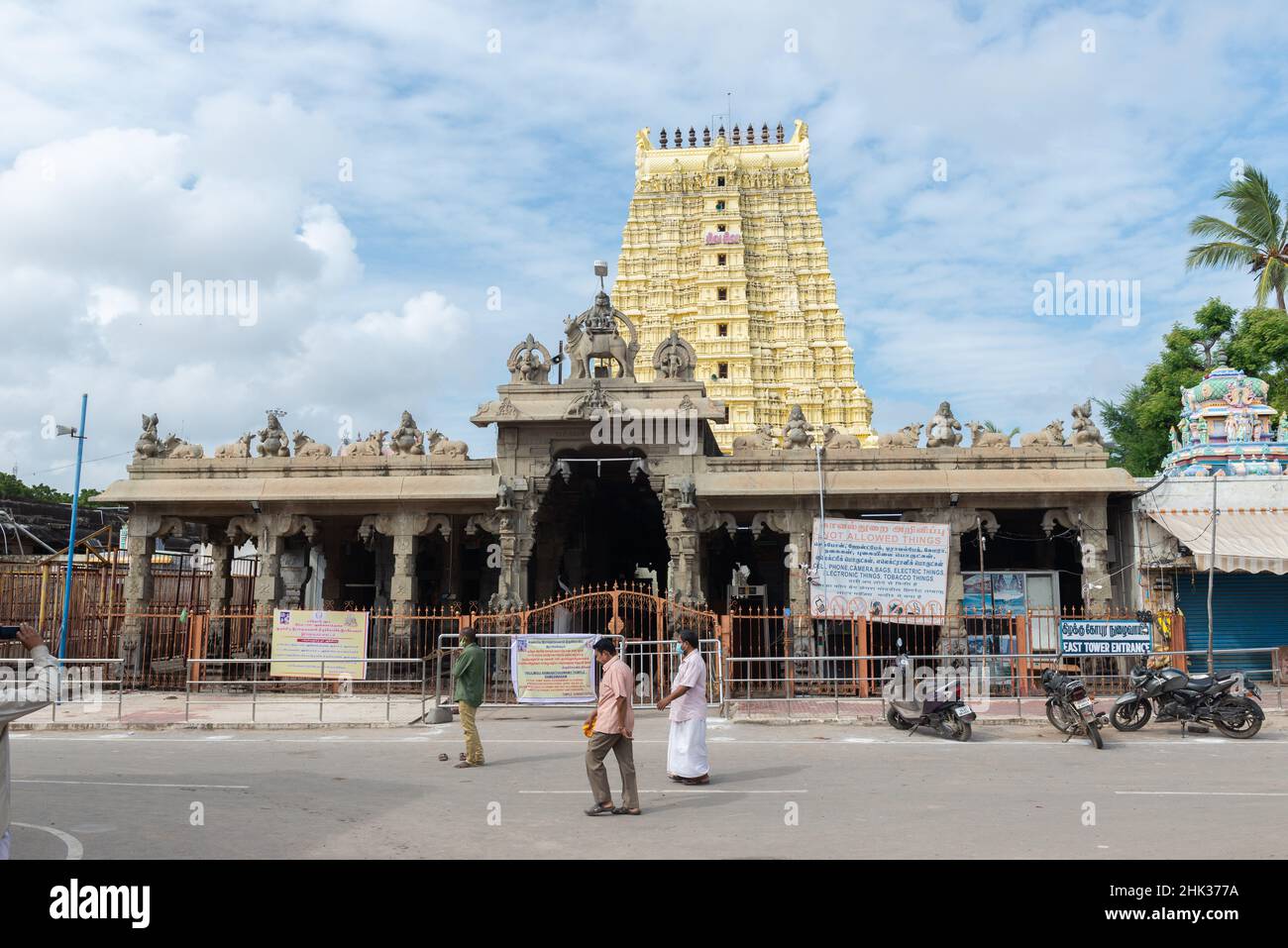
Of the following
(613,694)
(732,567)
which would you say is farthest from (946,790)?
(732,567)

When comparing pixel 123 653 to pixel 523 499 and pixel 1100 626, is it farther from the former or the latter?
pixel 1100 626

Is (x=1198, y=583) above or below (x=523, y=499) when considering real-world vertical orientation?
below

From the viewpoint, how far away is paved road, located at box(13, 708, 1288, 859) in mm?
7465

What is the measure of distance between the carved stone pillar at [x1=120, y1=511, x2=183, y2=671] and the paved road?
740 cm

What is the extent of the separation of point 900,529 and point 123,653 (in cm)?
1638

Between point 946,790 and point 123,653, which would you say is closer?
point 946,790

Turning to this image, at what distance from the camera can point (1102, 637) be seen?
17.1 meters

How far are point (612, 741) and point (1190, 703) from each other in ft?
30.5

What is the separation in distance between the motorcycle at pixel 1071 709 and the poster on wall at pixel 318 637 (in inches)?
472

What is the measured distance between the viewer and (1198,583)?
20.8 meters

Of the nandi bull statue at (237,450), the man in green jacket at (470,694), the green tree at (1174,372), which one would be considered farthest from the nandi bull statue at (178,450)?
the green tree at (1174,372)

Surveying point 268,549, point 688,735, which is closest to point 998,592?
point 688,735

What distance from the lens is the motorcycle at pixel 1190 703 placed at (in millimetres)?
Result: 13859

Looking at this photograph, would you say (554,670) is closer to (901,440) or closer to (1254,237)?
(901,440)
